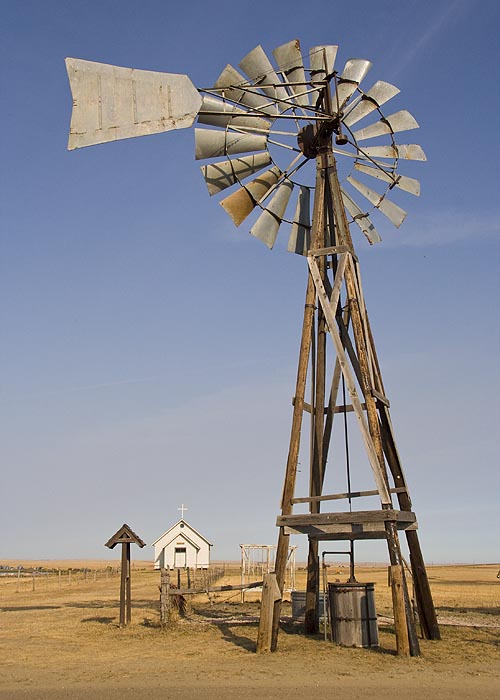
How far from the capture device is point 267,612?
40.2ft

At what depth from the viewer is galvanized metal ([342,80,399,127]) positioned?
52.2 feet

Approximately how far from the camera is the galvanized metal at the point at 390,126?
638 inches

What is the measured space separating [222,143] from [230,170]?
71 centimetres

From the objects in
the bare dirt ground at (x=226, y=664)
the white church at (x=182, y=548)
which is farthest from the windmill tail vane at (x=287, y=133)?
the white church at (x=182, y=548)

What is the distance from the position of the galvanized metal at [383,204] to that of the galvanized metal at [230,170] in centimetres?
274

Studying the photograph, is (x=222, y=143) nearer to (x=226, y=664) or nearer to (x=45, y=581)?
(x=226, y=664)

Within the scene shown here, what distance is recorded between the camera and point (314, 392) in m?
16.2

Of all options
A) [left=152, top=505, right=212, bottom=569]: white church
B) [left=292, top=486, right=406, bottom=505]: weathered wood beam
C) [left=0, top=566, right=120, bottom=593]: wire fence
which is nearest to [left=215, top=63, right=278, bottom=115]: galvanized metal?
[left=292, top=486, right=406, bottom=505]: weathered wood beam

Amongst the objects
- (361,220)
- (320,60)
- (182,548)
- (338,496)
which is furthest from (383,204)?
(182,548)

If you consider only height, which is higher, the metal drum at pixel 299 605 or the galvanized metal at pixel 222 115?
the galvanized metal at pixel 222 115

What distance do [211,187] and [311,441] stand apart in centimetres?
636

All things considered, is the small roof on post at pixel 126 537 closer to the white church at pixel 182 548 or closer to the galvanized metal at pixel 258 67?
the galvanized metal at pixel 258 67

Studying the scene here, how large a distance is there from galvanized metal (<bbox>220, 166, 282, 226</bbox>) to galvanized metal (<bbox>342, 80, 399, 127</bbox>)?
2.23 meters

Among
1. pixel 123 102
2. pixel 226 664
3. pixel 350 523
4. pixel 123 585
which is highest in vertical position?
pixel 123 102
